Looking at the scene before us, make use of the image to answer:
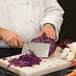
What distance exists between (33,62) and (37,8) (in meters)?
0.45

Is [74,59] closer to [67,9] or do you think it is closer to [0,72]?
[0,72]

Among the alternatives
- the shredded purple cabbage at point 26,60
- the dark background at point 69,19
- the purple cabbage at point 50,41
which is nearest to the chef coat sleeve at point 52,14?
the purple cabbage at point 50,41

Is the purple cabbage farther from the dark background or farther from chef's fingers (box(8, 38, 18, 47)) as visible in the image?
the dark background

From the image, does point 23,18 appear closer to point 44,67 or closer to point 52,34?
point 52,34

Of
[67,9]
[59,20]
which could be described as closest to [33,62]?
[59,20]

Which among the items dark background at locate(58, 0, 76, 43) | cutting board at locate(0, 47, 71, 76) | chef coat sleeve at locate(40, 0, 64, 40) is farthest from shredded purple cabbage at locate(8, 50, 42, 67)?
dark background at locate(58, 0, 76, 43)

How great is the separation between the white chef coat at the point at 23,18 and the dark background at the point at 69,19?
696mm

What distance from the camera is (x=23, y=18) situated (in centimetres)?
138

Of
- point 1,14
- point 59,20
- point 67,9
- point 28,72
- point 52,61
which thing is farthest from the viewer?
point 67,9

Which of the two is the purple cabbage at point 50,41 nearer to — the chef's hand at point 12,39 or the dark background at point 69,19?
the chef's hand at point 12,39

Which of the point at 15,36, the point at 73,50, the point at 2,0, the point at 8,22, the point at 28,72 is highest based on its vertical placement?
the point at 2,0

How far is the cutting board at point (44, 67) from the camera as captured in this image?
1.00 meters

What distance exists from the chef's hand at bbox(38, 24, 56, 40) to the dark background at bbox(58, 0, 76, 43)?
0.77 metres

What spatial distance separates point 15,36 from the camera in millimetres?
1205
